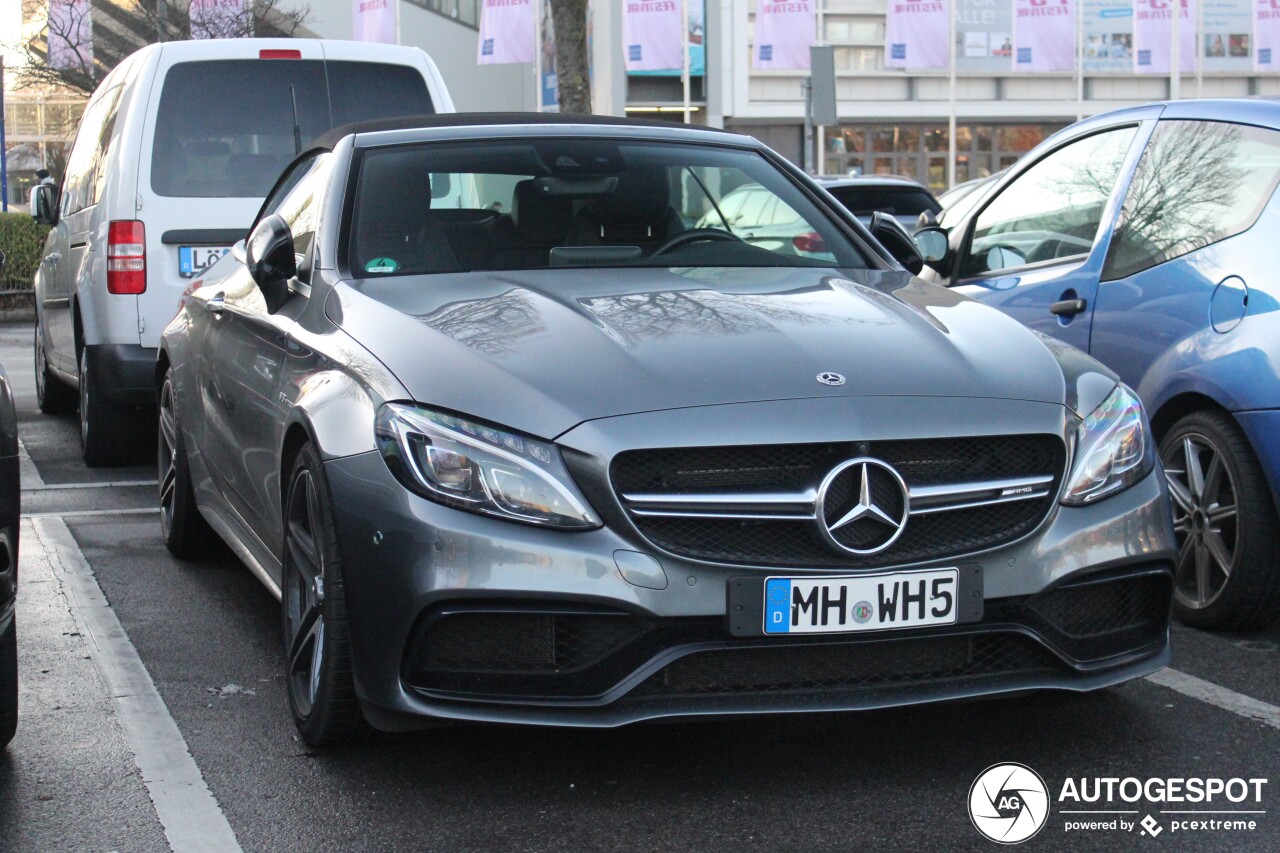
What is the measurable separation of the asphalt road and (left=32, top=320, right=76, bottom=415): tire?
630 cm

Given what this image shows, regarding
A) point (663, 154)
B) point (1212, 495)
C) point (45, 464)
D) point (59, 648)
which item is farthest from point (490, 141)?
point (45, 464)

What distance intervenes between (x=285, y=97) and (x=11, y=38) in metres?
31.3

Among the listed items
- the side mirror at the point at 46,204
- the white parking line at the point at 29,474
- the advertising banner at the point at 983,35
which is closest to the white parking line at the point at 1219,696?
the white parking line at the point at 29,474

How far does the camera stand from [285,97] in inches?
321

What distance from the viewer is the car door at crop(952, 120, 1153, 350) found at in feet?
19.2

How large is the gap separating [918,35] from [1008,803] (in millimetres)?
30412

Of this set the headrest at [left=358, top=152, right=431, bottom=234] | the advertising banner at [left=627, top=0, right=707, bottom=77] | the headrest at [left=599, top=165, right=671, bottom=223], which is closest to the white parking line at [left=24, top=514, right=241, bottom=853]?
the headrest at [left=358, top=152, right=431, bottom=234]

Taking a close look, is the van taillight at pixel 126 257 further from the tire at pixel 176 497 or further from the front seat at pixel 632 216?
the front seat at pixel 632 216

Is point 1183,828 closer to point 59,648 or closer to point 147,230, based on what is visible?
point 59,648

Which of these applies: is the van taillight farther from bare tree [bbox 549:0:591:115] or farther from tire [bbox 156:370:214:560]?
bare tree [bbox 549:0:591:115]

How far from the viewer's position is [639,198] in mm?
5047

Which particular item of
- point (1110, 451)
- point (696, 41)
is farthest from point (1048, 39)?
point (1110, 451)

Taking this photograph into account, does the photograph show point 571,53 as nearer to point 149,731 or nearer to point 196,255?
point 196,255

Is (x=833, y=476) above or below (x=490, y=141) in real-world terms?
below
